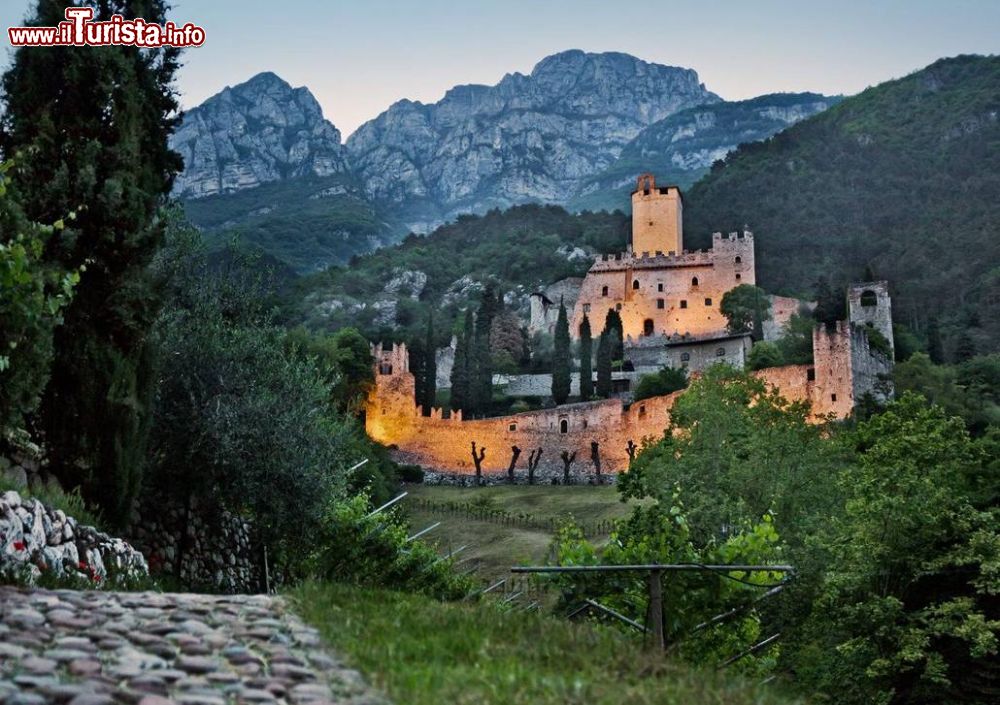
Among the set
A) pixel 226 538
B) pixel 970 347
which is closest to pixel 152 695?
pixel 226 538

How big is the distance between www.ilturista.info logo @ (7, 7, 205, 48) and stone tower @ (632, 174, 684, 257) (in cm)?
7776

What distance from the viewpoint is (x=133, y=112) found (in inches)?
565

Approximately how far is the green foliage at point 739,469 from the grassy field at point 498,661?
54.7ft

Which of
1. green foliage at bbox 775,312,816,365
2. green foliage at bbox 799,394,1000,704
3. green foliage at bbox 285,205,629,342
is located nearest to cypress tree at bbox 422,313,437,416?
green foliage at bbox 285,205,629,342

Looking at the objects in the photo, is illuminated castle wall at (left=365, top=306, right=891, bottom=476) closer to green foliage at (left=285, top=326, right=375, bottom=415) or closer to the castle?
the castle

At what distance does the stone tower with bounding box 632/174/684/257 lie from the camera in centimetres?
9244

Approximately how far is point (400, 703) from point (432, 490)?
48.8 meters

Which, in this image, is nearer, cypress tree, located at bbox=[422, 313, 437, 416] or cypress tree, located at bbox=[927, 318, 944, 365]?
cypress tree, located at bbox=[927, 318, 944, 365]

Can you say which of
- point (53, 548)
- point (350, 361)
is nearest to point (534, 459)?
point (350, 361)

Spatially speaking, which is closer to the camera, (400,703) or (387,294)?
(400,703)

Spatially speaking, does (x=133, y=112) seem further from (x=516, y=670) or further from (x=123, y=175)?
(x=516, y=670)

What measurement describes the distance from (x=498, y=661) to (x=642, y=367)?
6728cm

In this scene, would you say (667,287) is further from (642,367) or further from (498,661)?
(498,661)

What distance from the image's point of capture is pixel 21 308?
8.52 metres
